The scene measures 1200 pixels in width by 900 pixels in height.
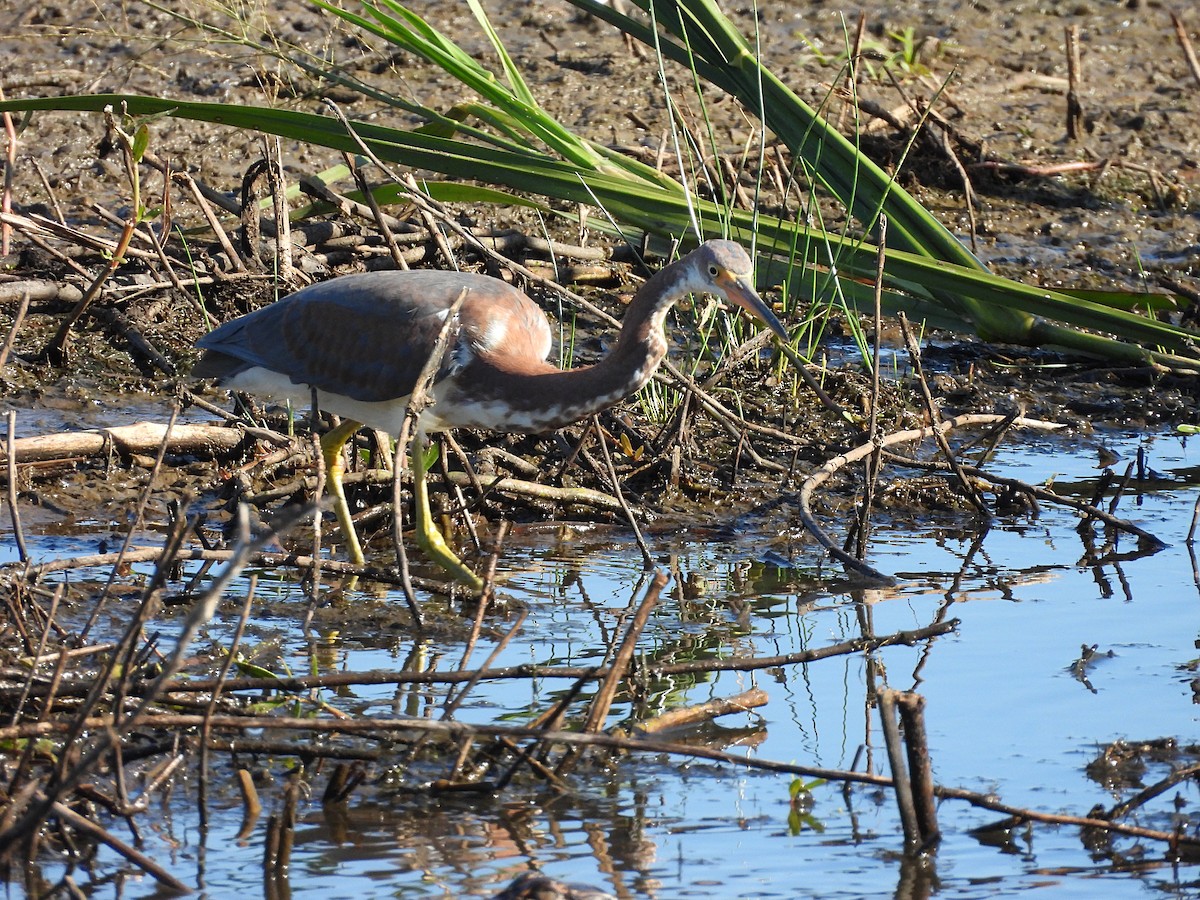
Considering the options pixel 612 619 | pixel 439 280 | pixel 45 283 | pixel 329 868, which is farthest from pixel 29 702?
Result: pixel 45 283

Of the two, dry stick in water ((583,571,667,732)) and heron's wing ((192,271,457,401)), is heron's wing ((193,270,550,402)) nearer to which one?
heron's wing ((192,271,457,401))

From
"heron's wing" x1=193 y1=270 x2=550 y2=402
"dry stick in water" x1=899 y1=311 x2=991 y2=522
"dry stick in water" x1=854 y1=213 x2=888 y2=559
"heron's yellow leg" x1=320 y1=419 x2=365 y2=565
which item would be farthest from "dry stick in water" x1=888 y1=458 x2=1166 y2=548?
"heron's yellow leg" x1=320 y1=419 x2=365 y2=565

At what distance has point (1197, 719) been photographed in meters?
4.53

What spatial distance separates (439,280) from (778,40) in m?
5.81

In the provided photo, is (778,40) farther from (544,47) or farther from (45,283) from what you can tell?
(45,283)

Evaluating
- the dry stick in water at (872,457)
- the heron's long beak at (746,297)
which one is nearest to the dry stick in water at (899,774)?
the dry stick in water at (872,457)

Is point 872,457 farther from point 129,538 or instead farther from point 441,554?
point 129,538

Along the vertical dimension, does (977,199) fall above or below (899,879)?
above

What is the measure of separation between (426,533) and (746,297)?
1346mm

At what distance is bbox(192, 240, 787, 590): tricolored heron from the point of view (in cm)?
544

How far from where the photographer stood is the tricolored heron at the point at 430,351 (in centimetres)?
544

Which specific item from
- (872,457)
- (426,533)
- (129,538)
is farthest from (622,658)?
(426,533)

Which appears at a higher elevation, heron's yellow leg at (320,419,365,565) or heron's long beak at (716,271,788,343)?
heron's long beak at (716,271,788,343)

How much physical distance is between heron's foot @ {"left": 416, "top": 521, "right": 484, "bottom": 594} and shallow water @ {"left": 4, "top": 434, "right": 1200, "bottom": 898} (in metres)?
0.14
